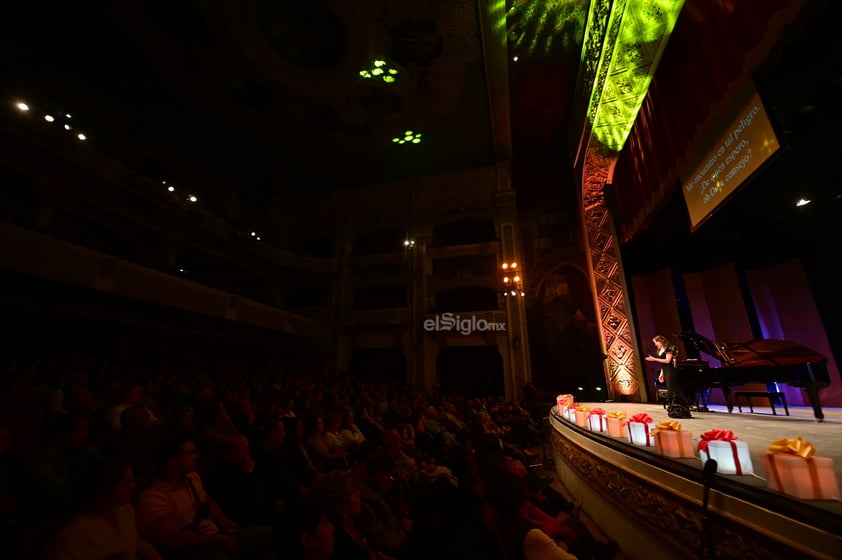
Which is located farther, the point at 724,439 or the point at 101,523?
the point at 724,439

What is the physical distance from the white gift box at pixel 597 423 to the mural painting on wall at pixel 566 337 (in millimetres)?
8688

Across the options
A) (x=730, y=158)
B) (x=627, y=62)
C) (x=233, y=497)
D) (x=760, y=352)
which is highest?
(x=627, y=62)

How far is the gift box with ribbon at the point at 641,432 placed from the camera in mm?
2617

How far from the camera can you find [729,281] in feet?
26.1

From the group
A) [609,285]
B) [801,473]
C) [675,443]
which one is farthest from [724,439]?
[609,285]

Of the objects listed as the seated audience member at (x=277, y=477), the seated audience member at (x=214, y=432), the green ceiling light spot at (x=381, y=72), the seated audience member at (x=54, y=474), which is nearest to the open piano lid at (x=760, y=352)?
the seated audience member at (x=277, y=477)

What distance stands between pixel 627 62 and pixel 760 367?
4.91 metres

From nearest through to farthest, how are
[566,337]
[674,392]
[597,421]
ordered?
[597,421], [674,392], [566,337]

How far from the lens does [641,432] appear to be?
2.67 metres

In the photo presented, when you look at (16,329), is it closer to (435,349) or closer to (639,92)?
(435,349)

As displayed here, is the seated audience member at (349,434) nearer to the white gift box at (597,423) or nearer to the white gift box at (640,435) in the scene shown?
the white gift box at (597,423)

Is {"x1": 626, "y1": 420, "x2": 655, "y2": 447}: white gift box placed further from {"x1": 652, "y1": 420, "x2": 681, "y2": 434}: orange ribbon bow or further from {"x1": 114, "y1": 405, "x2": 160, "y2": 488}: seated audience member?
{"x1": 114, "y1": 405, "x2": 160, "y2": 488}: seated audience member

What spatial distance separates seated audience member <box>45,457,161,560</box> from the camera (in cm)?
138

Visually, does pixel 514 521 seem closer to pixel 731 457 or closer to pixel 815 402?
pixel 731 457
